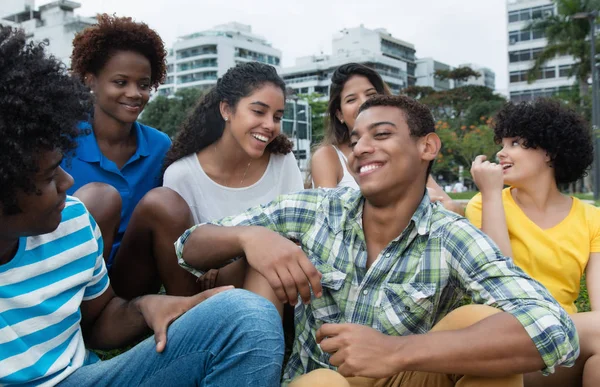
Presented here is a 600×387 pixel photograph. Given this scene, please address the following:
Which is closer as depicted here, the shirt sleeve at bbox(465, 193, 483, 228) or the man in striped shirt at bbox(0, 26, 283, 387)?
the man in striped shirt at bbox(0, 26, 283, 387)

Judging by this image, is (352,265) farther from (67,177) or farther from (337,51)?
(337,51)

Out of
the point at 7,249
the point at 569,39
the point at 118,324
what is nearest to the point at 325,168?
the point at 118,324

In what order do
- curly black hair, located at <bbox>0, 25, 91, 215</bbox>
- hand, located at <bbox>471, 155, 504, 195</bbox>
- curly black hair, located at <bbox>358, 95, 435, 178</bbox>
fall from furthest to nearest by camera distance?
1. hand, located at <bbox>471, 155, 504, 195</bbox>
2. curly black hair, located at <bbox>358, 95, 435, 178</bbox>
3. curly black hair, located at <bbox>0, 25, 91, 215</bbox>

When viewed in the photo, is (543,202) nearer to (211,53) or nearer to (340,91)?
(340,91)

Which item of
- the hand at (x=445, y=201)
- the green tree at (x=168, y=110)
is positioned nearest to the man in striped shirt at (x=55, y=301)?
the hand at (x=445, y=201)

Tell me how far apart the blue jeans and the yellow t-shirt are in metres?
A: 1.62

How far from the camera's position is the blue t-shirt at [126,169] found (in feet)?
11.9

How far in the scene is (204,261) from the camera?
8.84ft

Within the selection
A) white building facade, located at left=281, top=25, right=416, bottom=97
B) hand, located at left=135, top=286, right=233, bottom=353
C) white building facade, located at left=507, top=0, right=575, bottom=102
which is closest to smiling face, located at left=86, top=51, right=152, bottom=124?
hand, located at left=135, top=286, right=233, bottom=353

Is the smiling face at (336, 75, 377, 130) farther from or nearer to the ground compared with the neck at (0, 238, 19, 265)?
farther from the ground

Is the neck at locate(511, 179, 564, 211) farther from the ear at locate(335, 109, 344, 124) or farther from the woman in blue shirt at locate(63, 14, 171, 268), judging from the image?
the woman in blue shirt at locate(63, 14, 171, 268)

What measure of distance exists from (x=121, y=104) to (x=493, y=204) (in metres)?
2.49

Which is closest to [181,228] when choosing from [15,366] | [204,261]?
[204,261]

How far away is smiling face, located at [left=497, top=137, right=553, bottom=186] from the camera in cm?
317
